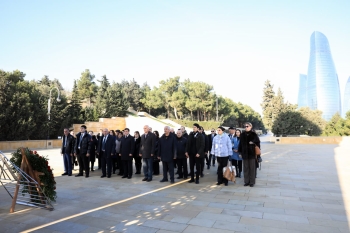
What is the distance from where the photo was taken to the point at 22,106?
22109mm

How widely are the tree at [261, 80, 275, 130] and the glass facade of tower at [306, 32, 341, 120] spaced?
118482 mm

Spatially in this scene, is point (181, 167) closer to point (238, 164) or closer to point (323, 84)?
point (238, 164)

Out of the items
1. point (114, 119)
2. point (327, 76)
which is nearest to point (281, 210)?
point (114, 119)

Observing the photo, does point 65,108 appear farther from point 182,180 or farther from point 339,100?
point 339,100

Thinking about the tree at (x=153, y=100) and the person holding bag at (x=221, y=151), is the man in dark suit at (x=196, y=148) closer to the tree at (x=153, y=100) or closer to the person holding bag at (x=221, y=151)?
the person holding bag at (x=221, y=151)

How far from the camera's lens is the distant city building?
480 feet

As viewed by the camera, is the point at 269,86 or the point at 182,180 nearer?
the point at 182,180

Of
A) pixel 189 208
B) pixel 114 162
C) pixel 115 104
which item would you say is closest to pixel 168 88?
pixel 115 104

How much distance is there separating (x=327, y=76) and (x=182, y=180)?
169m

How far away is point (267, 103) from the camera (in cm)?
4350

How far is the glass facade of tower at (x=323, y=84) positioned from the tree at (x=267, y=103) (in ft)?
389

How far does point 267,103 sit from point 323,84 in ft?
415

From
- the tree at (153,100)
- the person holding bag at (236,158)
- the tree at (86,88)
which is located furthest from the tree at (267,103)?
the person holding bag at (236,158)

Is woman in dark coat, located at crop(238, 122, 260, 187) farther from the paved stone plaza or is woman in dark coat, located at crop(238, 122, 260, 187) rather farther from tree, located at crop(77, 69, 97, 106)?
tree, located at crop(77, 69, 97, 106)
